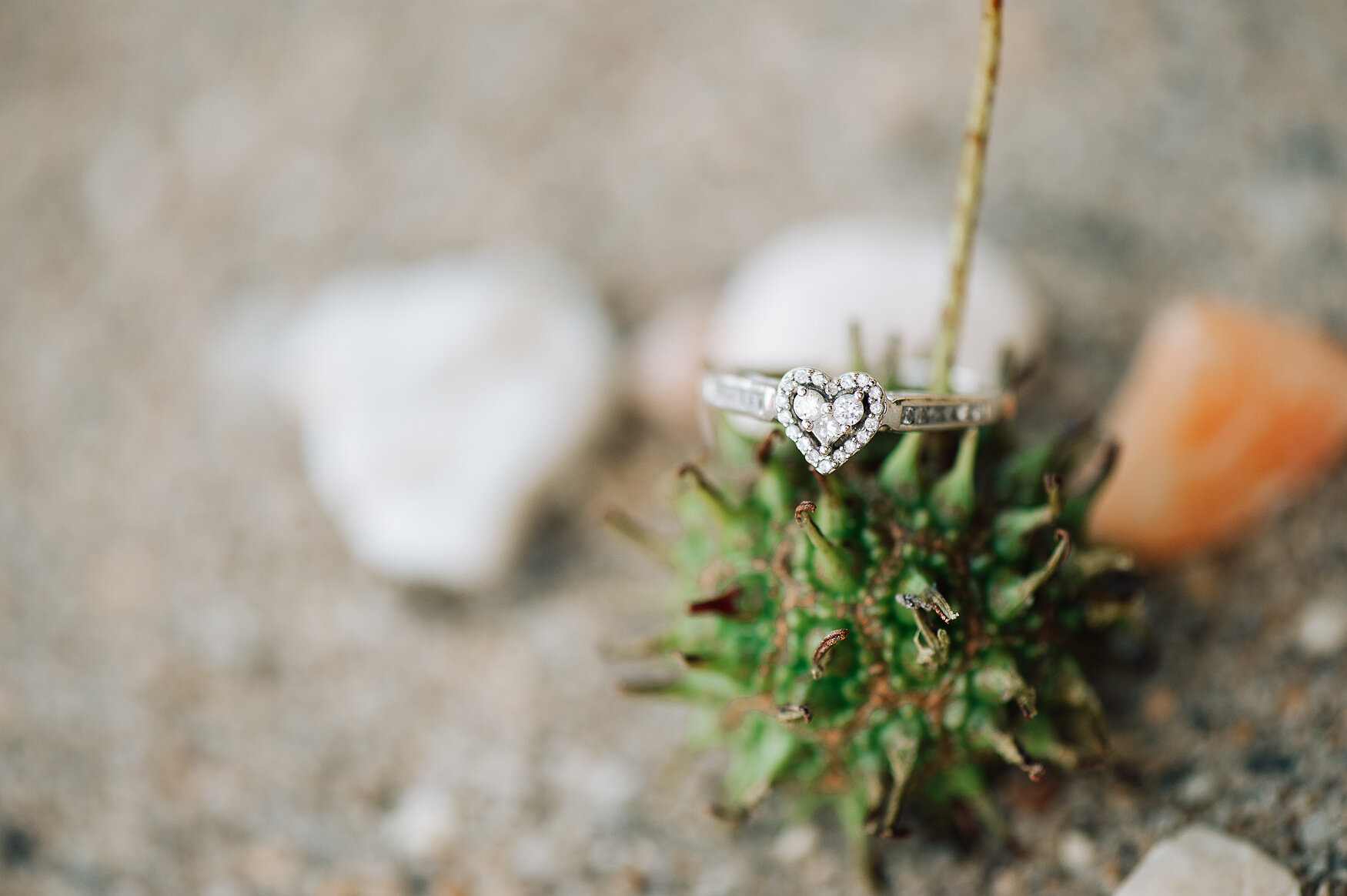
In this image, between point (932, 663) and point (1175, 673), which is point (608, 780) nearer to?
point (932, 663)

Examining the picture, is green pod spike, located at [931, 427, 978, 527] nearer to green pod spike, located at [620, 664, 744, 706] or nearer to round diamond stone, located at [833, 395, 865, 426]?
round diamond stone, located at [833, 395, 865, 426]

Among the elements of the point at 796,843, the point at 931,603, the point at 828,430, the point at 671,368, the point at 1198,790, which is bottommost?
the point at 796,843

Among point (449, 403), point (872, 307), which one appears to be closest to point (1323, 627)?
point (872, 307)

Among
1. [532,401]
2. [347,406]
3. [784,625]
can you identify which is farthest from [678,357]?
[784,625]

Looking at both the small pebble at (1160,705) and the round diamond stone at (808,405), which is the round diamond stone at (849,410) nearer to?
the round diamond stone at (808,405)

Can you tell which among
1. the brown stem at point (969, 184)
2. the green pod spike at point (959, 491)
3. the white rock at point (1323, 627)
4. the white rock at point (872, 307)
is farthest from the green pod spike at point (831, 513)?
the white rock at point (1323, 627)

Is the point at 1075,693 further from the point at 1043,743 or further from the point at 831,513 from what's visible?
the point at 831,513

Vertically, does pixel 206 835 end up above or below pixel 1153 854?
below
